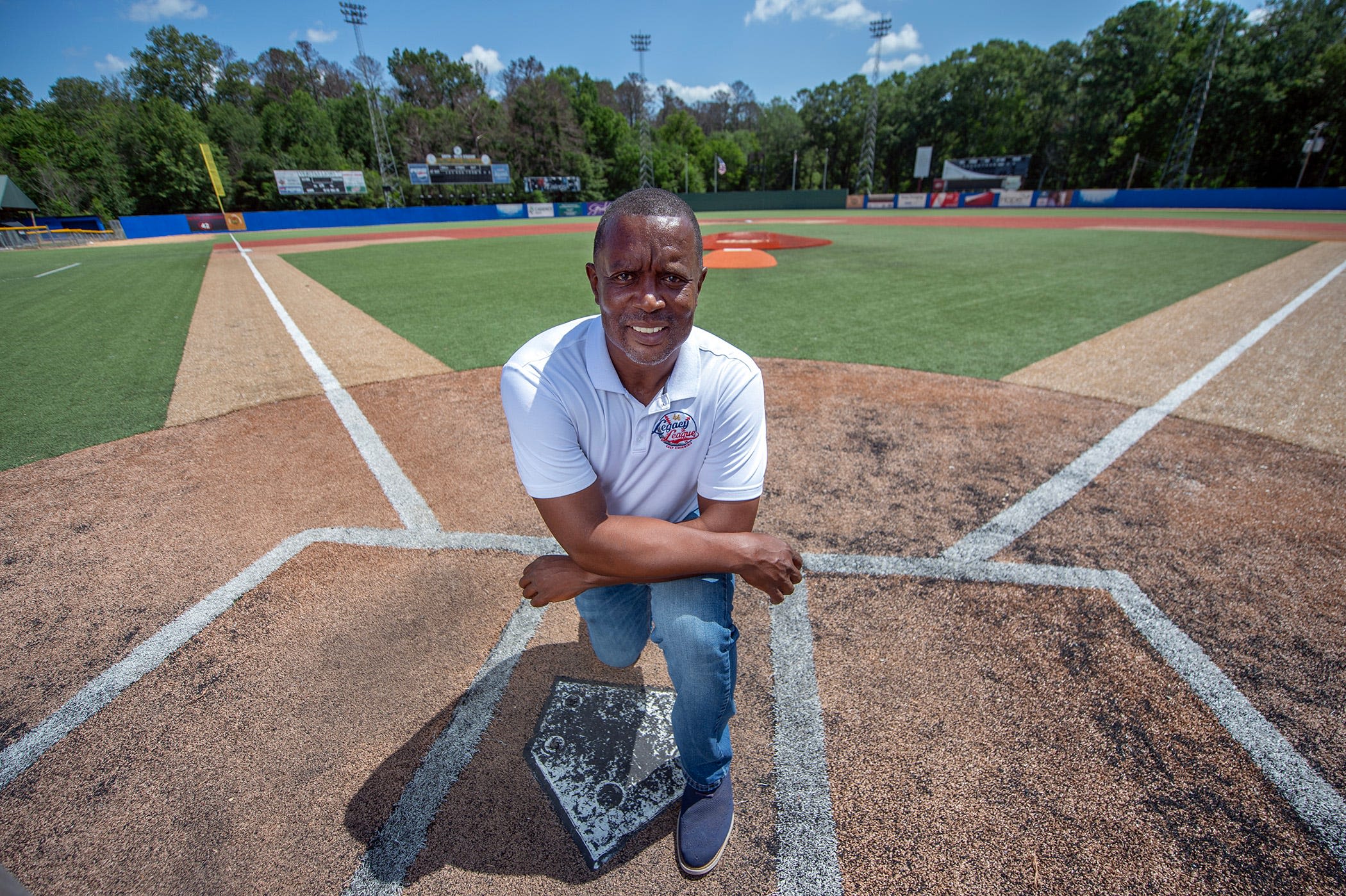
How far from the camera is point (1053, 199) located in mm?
41656

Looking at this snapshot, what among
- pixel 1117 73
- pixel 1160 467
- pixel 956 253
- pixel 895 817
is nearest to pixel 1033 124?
pixel 1117 73

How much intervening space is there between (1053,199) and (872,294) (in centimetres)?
4288

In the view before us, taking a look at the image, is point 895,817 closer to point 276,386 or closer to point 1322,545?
point 1322,545

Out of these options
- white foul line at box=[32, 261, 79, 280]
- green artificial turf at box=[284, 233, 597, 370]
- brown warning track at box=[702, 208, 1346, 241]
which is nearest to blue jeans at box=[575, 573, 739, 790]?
green artificial turf at box=[284, 233, 597, 370]

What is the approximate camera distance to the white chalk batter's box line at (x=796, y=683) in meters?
1.86

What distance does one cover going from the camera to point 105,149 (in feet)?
145

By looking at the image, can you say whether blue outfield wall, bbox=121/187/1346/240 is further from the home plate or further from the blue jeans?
the home plate

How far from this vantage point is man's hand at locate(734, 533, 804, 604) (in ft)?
6.25

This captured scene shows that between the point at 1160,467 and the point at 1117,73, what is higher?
the point at 1117,73

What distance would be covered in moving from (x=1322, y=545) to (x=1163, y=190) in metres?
45.3

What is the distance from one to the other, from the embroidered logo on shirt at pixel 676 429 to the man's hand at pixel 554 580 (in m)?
0.54

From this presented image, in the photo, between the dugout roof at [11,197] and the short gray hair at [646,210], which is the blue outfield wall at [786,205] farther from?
the short gray hair at [646,210]

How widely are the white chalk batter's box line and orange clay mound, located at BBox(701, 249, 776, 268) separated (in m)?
11.0

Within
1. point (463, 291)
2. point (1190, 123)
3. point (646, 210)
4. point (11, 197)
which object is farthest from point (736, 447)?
point (1190, 123)
